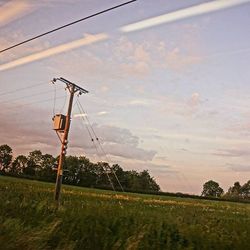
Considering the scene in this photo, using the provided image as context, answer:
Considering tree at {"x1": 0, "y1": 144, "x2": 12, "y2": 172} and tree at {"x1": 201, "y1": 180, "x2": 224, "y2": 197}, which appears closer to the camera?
tree at {"x1": 0, "y1": 144, "x2": 12, "y2": 172}

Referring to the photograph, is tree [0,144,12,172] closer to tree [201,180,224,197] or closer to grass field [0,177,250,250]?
tree [201,180,224,197]

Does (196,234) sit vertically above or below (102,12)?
below

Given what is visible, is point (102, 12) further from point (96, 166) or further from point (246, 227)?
point (96, 166)

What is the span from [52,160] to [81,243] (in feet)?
476

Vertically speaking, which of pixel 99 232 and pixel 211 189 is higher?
pixel 211 189

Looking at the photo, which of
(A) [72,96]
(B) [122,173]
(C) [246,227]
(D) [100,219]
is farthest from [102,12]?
(B) [122,173]

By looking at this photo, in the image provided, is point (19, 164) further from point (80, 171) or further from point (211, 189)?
point (211, 189)

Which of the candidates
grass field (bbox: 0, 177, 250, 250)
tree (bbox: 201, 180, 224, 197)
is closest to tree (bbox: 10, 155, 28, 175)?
tree (bbox: 201, 180, 224, 197)

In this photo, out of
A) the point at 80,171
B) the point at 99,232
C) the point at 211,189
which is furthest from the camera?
the point at 211,189

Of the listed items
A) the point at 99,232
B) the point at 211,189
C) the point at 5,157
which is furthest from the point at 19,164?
the point at 99,232

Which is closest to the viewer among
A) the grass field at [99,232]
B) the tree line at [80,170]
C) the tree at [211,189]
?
the grass field at [99,232]

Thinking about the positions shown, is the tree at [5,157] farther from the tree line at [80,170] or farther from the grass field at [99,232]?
the grass field at [99,232]

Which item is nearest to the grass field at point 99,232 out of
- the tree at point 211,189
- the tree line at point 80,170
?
the tree line at point 80,170

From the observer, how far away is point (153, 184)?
163625 mm
